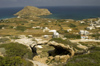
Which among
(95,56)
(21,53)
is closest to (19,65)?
(21,53)

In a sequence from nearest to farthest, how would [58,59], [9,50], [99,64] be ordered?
[99,64] < [58,59] < [9,50]

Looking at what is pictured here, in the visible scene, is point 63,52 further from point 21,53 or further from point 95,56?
point 21,53

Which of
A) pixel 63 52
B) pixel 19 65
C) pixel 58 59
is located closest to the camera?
A: pixel 19 65

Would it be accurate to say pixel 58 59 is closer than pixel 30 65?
No

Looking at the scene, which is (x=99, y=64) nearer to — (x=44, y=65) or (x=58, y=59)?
(x=58, y=59)

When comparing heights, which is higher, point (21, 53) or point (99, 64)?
point (99, 64)

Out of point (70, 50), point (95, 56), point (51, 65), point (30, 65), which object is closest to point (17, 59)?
point (30, 65)

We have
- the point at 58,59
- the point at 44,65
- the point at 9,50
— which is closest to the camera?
the point at 44,65

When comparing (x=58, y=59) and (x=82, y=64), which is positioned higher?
(x=82, y=64)

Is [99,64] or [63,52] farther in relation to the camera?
[63,52]
